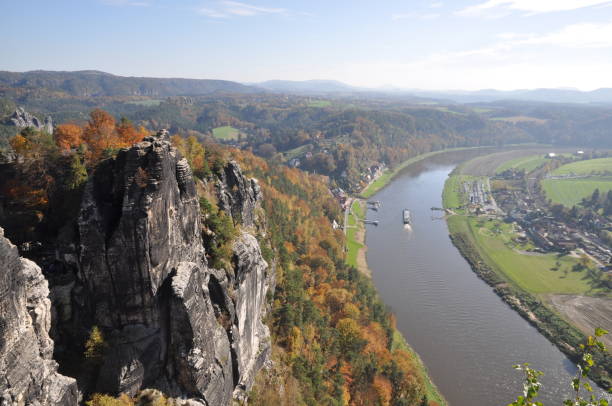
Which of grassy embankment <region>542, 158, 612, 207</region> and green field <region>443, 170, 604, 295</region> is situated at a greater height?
grassy embankment <region>542, 158, 612, 207</region>

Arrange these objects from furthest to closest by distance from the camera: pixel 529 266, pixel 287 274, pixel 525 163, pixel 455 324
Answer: pixel 525 163
pixel 529 266
pixel 455 324
pixel 287 274

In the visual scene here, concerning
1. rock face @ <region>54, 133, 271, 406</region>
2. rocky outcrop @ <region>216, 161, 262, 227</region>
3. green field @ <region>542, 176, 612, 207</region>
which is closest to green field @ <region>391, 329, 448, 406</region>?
rocky outcrop @ <region>216, 161, 262, 227</region>

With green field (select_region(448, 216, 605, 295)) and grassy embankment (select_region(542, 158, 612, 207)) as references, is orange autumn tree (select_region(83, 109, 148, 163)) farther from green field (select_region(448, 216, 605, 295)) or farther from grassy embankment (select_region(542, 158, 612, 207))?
grassy embankment (select_region(542, 158, 612, 207))

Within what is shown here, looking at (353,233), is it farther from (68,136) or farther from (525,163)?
(525,163)

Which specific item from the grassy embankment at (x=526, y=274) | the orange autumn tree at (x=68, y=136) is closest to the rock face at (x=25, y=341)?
the orange autumn tree at (x=68, y=136)

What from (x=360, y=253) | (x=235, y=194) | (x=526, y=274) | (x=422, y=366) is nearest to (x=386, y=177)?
(x=360, y=253)

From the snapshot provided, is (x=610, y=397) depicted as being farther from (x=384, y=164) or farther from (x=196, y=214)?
(x=384, y=164)
